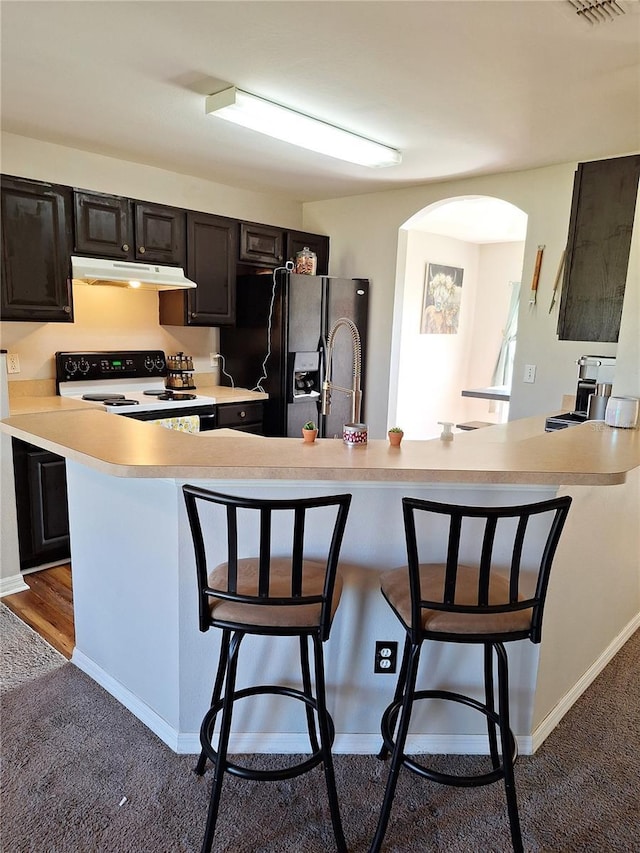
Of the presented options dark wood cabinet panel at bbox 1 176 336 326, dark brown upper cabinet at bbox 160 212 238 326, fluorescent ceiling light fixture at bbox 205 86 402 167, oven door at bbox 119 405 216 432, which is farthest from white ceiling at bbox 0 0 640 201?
oven door at bbox 119 405 216 432

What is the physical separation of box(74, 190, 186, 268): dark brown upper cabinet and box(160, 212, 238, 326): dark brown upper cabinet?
11cm

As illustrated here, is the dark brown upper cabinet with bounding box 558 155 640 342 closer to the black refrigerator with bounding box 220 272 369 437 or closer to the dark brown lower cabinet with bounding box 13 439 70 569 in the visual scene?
the black refrigerator with bounding box 220 272 369 437

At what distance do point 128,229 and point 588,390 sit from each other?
2883 mm

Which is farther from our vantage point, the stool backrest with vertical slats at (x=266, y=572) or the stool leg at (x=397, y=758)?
the stool leg at (x=397, y=758)

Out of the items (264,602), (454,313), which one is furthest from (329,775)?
(454,313)

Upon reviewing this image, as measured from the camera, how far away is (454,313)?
6.82m

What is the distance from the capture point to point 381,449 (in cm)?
183

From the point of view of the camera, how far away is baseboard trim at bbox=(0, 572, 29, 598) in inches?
117

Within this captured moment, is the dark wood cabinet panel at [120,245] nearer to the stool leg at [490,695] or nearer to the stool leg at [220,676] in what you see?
the stool leg at [220,676]

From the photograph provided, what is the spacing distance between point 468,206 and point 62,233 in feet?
11.0

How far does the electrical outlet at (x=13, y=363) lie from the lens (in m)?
3.44

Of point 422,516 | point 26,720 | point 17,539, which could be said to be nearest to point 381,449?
point 422,516

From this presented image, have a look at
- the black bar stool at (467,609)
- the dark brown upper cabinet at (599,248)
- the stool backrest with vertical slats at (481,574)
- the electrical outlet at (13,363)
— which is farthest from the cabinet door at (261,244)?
the black bar stool at (467,609)

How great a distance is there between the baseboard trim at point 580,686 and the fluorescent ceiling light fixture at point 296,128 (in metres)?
2.80
